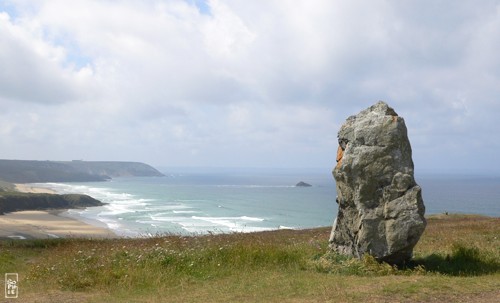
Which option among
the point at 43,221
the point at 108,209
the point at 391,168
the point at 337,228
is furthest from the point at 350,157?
the point at 108,209

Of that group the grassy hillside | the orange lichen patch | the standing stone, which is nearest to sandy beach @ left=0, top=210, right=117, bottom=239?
the grassy hillside

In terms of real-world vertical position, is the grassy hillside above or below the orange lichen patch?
below

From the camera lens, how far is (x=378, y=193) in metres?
13.4

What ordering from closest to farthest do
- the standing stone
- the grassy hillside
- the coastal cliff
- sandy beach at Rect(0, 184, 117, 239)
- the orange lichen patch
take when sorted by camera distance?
1. the grassy hillside
2. the standing stone
3. the orange lichen patch
4. sandy beach at Rect(0, 184, 117, 239)
5. the coastal cliff

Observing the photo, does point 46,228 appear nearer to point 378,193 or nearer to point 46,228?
point 46,228

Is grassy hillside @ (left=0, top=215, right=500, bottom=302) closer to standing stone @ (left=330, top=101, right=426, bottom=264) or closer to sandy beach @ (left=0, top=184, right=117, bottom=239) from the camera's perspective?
standing stone @ (left=330, top=101, right=426, bottom=264)

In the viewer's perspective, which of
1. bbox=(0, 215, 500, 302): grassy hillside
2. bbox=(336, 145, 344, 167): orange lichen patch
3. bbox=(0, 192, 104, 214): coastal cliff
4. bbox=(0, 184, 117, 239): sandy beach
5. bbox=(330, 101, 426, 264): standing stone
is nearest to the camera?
bbox=(0, 215, 500, 302): grassy hillside

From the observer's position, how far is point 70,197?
115125 millimetres

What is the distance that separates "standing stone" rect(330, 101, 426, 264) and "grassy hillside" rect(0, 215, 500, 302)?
0.64 m

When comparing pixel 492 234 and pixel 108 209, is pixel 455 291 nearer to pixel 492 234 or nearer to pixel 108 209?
pixel 492 234

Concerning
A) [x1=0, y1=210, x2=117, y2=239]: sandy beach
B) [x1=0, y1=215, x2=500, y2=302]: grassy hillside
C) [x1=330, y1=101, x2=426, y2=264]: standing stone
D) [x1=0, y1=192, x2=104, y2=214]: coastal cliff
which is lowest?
[x1=0, y1=210, x2=117, y2=239]: sandy beach

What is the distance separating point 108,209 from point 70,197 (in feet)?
57.8

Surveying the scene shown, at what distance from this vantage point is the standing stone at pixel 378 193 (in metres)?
12.7

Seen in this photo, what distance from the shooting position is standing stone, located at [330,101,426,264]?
41.7 ft
